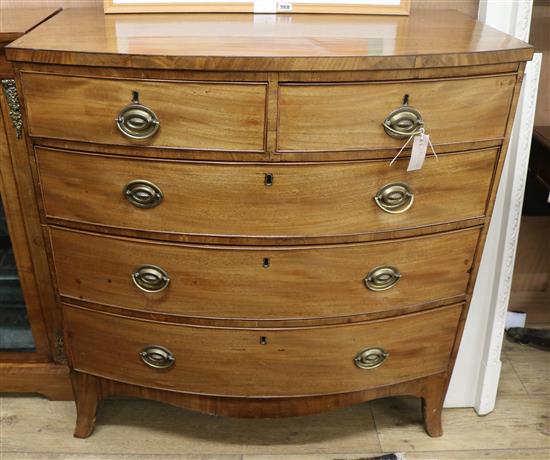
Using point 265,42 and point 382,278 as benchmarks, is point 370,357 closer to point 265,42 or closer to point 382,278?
point 382,278

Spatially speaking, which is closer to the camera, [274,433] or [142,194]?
[142,194]

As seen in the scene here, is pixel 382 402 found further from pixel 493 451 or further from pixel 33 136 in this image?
pixel 33 136

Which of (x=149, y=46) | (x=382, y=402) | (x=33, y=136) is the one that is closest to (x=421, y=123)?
(x=149, y=46)

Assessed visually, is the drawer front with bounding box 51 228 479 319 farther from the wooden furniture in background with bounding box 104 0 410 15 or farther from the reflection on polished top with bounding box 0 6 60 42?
the wooden furniture in background with bounding box 104 0 410 15

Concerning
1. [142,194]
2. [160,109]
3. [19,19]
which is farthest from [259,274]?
[19,19]

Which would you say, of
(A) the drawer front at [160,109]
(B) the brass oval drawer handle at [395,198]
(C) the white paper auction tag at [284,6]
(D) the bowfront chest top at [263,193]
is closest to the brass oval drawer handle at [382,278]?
(D) the bowfront chest top at [263,193]

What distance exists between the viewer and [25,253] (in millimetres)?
1589

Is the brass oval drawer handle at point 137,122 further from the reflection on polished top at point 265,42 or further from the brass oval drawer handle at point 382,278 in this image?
the brass oval drawer handle at point 382,278

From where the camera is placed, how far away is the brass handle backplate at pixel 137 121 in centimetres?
117

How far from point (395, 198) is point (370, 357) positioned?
1.33ft

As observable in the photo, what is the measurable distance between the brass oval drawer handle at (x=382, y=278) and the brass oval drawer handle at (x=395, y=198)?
14cm

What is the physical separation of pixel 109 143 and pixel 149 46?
0.20 meters

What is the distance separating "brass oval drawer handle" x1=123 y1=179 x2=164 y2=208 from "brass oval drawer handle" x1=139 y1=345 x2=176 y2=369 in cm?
36

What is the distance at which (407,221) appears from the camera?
1.31 m
